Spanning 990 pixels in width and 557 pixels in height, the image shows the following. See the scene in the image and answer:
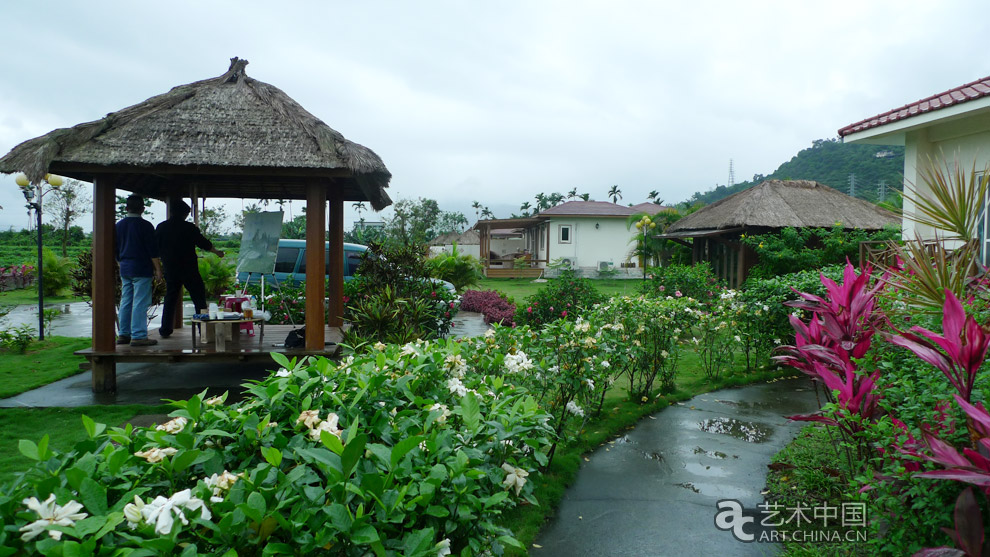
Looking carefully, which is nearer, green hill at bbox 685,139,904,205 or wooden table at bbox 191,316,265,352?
wooden table at bbox 191,316,265,352

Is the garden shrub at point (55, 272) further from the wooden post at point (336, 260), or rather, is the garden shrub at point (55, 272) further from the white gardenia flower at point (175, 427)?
the white gardenia flower at point (175, 427)

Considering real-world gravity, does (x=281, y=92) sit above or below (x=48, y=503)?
above

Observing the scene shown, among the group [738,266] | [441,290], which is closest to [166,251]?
[441,290]

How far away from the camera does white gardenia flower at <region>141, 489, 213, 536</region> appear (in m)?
1.46

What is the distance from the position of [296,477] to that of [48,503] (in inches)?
23.2

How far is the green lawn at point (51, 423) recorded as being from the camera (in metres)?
5.01

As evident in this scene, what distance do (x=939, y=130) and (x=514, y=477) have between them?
362 inches

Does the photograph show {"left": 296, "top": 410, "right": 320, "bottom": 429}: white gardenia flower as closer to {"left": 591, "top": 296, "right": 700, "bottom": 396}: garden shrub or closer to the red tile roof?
{"left": 591, "top": 296, "right": 700, "bottom": 396}: garden shrub

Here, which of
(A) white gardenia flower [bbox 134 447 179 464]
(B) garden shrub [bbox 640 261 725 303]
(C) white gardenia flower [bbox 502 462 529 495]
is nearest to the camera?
(A) white gardenia flower [bbox 134 447 179 464]

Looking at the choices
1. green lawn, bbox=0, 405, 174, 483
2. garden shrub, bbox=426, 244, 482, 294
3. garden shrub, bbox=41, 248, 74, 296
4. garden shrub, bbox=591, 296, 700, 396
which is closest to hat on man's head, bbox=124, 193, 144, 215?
green lawn, bbox=0, 405, 174, 483

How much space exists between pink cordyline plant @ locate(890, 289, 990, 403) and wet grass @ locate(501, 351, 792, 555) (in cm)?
176

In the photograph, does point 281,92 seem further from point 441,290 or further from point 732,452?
point 732,452

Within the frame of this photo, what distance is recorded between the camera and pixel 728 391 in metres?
6.91

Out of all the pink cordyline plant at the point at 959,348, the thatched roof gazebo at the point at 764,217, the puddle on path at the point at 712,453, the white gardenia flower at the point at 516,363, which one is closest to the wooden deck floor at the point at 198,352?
the white gardenia flower at the point at 516,363
